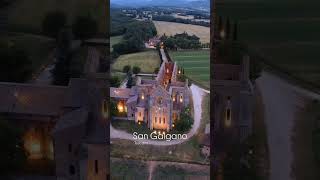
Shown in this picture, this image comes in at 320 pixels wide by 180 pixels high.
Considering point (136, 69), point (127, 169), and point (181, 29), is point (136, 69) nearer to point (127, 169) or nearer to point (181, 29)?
point (181, 29)

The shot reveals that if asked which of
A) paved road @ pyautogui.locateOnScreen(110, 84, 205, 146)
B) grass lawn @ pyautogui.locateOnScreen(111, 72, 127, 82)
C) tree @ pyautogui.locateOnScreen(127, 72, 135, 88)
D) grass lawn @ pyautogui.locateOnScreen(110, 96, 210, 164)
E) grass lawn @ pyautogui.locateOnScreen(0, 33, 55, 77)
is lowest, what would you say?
grass lawn @ pyautogui.locateOnScreen(110, 96, 210, 164)

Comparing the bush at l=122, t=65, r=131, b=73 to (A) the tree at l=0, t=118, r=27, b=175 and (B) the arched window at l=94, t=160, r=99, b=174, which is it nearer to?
(B) the arched window at l=94, t=160, r=99, b=174

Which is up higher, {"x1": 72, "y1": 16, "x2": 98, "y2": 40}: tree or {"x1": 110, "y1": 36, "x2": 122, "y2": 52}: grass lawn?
{"x1": 72, "y1": 16, "x2": 98, "y2": 40}: tree

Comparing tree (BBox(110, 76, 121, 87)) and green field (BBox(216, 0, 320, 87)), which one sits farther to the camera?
tree (BBox(110, 76, 121, 87))

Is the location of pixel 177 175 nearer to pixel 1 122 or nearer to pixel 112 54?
pixel 112 54

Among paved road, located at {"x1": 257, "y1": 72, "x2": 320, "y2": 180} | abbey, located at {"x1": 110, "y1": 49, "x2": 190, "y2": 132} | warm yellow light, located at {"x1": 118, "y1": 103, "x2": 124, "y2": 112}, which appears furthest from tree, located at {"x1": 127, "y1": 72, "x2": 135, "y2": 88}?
paved road, located at {"x1": 257, "y1": 72, "x2": 320, "y2": 180}

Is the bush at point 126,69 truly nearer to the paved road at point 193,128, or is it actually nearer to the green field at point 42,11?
the green field at point 42,11

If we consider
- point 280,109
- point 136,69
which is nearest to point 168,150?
point 136,69
